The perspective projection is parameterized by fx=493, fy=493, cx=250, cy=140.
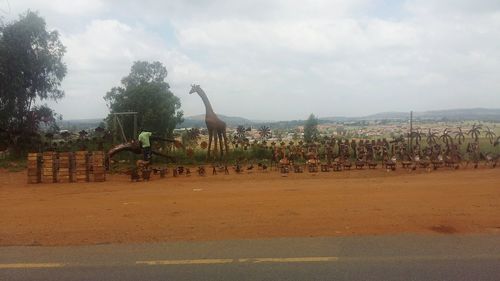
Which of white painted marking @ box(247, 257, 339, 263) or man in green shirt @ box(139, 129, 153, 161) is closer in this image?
white painted marking @ box(247, 257, 339, 263)

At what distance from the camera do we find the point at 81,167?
14.2 metres

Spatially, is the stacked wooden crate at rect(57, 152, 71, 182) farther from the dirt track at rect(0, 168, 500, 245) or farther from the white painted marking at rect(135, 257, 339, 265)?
the white painted marking at rect(135, 257, 339, 265)

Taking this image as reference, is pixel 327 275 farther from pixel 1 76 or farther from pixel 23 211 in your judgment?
pixel 1 76

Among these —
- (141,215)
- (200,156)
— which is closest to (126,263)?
(141,215)

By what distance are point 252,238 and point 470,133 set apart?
13.9m

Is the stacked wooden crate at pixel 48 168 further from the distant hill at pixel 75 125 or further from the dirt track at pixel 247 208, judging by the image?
the distant hill at pixel 75 125

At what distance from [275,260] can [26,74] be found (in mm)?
19891

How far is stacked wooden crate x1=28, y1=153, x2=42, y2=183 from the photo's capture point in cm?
1399

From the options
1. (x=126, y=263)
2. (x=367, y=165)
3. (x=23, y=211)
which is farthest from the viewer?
(x=367, y=165)

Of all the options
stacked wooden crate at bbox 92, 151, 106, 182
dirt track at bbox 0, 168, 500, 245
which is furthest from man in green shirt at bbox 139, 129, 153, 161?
dirt track at bbox 0, 168, 500, 245

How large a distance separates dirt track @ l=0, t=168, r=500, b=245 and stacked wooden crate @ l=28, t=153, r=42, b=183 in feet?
1.10

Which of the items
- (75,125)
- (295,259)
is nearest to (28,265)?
(295,259)

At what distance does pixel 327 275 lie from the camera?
5246 millimetres

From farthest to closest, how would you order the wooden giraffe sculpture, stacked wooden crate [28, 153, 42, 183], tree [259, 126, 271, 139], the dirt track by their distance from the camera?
tree [259, 126, 271, 139], the wooden giraffe sculpture, stacked wooden crate [28, 153, 42, 183], the dirt track
